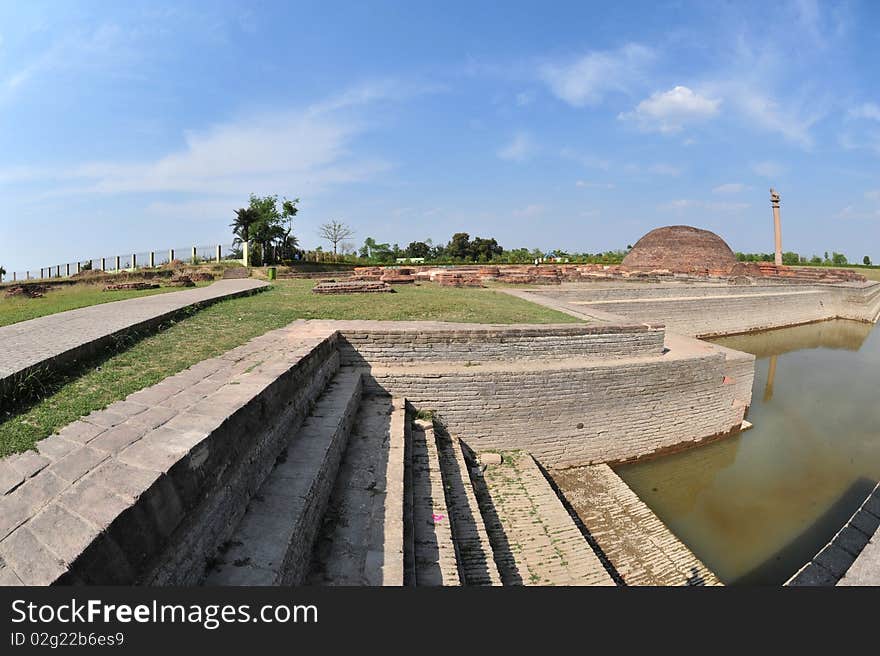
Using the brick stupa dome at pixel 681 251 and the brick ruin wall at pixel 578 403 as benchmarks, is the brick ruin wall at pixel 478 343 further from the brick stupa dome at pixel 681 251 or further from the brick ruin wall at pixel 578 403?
the brick stupa dome at pixel 681 251

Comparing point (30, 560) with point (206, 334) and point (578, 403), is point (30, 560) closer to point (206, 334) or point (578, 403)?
point (206, 334)

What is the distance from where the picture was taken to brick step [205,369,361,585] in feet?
6.52

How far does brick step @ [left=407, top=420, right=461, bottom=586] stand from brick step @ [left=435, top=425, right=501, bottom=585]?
0.61 ft

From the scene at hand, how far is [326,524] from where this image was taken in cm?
272

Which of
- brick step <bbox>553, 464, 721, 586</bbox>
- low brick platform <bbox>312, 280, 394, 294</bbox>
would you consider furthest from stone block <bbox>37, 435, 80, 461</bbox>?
low brick platform <bbox>312, 280, 394, 294</bbox>

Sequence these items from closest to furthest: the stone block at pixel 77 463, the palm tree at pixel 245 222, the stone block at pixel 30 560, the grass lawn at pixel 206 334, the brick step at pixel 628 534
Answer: the stone block at pixel 30 560, the stone block at pixel 77 463, the grass lawn at pixel 206 334, the brick step at pixel 628 534, the palm tree at pixel 245 222

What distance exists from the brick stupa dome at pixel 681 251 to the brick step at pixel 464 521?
2616 centimetres

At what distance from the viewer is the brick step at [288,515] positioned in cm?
199

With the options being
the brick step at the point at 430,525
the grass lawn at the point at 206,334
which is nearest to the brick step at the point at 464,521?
the brick step at the point at 430,525

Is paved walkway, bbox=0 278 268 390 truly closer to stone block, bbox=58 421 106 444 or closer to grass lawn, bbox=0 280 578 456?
grass lawn, bbox=0 280 578 456

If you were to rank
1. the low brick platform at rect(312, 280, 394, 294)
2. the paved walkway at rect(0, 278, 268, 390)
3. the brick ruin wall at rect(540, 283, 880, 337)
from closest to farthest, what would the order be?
the paved walkway at rect(0, 278, 268, 390)
the low brick platform at rect(312, 280, 394, 294)
the brick ruin wall at rect(540, 283, 880, 337)

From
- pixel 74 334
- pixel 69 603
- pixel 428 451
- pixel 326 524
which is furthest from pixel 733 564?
pixel 74 334

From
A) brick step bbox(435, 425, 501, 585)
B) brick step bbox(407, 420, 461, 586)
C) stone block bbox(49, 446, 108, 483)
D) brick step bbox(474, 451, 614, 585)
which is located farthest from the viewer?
brick step bbox(474, 451, 614, 585)

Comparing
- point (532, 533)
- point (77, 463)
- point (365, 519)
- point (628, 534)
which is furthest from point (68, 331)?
point (628, 534)
